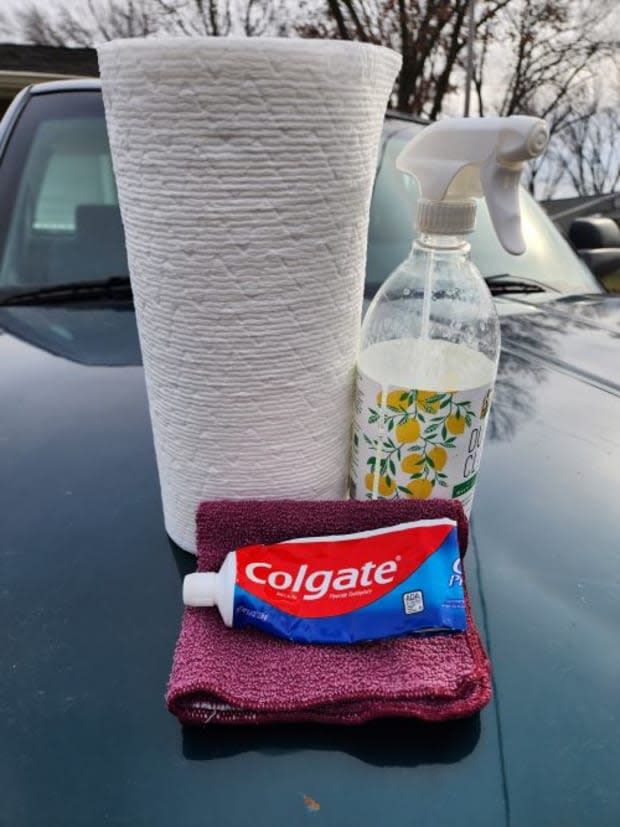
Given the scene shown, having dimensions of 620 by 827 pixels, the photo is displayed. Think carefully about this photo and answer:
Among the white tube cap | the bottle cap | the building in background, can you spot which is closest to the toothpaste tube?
the white tube cap

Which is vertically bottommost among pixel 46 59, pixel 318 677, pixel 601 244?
pixel 601 244

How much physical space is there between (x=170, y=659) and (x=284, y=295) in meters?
0.29

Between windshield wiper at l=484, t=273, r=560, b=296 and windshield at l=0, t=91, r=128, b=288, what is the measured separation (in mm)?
742

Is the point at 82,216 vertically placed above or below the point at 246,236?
below

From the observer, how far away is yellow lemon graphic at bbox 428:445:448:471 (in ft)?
1.64

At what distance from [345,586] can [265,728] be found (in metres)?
0.11

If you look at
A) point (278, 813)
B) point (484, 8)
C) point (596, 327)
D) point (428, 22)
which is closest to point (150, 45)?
point (278, 813)

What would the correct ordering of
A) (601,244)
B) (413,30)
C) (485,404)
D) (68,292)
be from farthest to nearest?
(413,30), (601,244), (68,292), (485,404)

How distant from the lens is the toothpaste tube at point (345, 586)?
1.45 feet

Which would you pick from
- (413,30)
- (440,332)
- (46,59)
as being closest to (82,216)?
(440,332)

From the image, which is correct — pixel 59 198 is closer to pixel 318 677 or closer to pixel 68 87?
pixel 68 87

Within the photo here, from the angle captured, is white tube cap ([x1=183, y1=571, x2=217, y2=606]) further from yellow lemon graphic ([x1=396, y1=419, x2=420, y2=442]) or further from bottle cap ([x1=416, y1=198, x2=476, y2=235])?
bottle cap ([x1=416, y1=198, x2=476, y2=235])

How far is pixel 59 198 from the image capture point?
51.2 inches

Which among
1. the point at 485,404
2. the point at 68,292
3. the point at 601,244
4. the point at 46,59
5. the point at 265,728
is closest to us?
the point at 265,728
